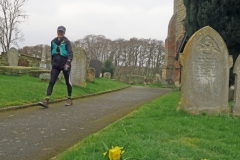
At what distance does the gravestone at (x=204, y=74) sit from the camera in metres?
6.47

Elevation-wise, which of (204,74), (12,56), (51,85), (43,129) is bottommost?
(43,129)

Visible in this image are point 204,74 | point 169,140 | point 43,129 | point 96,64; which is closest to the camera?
point 169,140

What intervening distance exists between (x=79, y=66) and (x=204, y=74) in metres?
6.98

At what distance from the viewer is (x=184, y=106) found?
6434 millimetres

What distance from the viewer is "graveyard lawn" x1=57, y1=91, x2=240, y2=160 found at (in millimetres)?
3043

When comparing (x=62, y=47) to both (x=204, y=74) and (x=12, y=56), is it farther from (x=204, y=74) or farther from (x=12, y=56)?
(x=12, y=56)

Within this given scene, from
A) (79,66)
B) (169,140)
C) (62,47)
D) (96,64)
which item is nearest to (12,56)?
(96,64)

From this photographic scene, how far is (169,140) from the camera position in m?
3.85

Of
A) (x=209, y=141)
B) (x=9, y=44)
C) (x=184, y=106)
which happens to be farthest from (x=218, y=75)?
(x=9, y=44)

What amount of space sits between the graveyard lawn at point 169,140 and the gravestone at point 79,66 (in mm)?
7077

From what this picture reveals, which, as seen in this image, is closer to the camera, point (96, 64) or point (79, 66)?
point (79, 66)

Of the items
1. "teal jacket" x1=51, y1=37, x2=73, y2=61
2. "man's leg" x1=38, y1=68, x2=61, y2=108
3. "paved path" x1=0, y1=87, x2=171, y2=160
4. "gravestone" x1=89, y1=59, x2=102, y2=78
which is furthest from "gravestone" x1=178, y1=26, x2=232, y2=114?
"gravestone" x1=89, y1=59, x2=102, y2=78

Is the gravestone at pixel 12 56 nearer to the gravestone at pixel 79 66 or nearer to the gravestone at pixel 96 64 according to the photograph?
the gravestone at pixel 96 64

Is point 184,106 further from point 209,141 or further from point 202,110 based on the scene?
point 209,141
